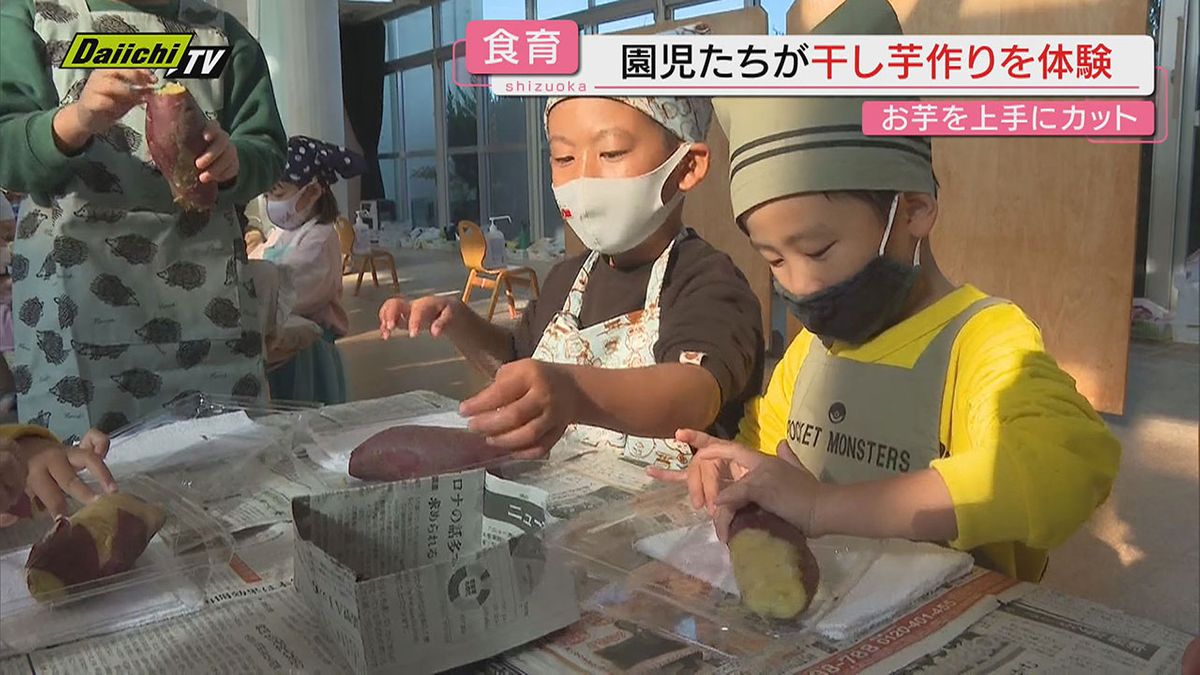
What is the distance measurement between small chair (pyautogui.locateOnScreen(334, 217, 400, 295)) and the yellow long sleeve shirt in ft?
1.19

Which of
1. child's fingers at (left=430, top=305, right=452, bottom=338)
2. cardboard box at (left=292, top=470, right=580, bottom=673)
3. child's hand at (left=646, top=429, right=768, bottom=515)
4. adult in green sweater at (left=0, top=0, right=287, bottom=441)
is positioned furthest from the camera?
child's fingers at (left=430, top=305, right=452, bottom=338)

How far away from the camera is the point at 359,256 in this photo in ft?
2.06

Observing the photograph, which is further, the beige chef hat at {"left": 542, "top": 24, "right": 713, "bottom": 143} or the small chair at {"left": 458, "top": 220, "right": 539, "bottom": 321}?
the small chair at {"left": 458, "top": 220, "right": 539, "bottom": 321}

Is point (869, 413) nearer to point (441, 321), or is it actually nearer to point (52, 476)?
point (441, 321)

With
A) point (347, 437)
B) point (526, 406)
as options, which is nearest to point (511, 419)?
point (526, 406)

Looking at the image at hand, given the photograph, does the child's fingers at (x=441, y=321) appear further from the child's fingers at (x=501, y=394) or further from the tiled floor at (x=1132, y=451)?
the child's fingers at (x=501, y=394)

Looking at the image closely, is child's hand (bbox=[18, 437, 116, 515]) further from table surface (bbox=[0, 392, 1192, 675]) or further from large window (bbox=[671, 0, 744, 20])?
large window (bbox=[671, 0, 744, 20])

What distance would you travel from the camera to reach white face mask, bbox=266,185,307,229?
623mm

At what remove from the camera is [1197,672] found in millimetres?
239

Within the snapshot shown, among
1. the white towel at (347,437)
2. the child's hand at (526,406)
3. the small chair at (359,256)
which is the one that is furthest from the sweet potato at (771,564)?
the small chair at (359,256)

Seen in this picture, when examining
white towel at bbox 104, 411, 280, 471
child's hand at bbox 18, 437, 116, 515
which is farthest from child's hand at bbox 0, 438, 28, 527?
white towel at bbox 104, 411, 280, 471

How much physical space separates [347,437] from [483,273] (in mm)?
148

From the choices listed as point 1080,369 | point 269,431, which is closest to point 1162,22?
point 1080,369

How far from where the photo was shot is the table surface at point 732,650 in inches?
13.5
